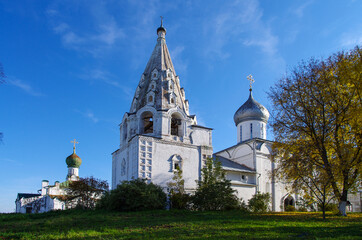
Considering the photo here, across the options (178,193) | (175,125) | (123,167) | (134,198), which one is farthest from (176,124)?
(134,198)

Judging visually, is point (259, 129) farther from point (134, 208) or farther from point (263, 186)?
point (134, 208)

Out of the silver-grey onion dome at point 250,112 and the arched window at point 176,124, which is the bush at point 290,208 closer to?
the silver-grey onion dome at point 250,112

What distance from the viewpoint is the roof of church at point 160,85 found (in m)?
22.4

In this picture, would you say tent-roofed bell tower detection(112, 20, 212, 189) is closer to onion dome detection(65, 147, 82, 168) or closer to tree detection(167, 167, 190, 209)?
tree detection(167, 167, 190, 209)

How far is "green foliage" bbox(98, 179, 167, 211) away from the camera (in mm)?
17188

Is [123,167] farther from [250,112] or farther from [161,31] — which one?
[250,112]

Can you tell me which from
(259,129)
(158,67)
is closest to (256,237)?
(158,67)

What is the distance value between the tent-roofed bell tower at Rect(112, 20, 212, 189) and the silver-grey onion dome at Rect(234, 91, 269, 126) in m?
6.57

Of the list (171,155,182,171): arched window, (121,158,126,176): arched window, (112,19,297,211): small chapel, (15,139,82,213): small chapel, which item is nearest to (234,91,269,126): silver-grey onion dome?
(112,19,297,211): small chapel

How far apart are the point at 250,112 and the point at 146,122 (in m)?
9.46

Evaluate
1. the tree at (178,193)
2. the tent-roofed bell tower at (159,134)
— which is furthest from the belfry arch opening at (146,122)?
the tree at (178,193)

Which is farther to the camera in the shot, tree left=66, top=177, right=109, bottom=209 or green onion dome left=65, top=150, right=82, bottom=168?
green onion dome left=65, top=150, right=82, bottom=168

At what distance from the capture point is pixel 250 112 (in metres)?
28.5

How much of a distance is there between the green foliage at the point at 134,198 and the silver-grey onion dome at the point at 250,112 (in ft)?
43.1
